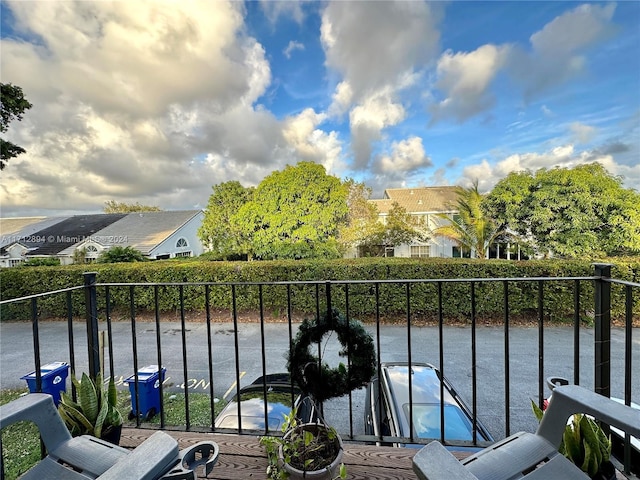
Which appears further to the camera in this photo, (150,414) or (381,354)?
(381,354)

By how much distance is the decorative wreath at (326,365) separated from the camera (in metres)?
1.24

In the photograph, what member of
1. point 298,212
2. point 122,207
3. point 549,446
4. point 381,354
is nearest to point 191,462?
point 549,446

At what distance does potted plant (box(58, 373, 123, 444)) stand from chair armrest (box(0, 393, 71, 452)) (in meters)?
0.23

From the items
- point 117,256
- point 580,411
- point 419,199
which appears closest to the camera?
point 580,411

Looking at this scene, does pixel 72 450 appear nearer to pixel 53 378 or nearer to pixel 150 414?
pixel 150 414

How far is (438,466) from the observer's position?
65cm

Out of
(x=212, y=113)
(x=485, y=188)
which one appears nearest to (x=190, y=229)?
(x=212, y=113)

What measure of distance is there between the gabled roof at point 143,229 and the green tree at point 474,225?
41.1ft

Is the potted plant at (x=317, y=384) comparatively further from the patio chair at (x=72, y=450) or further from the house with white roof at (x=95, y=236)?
the house with white roof at (x=95, y=236)

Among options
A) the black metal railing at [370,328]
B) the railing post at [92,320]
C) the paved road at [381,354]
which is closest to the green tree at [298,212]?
the black metal railing at [370,328]

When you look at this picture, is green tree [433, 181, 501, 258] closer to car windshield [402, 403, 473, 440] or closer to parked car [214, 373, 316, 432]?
car windshield [402, 403, 473, 440]

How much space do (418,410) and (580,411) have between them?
4.51ft

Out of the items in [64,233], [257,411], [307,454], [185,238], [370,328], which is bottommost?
[370,328]

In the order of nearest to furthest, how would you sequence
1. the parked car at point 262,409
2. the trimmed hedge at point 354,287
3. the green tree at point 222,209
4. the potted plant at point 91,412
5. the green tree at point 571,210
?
the potted plant at point 91,412 < the parked car at point 262,409 < the trimmed hedge at point 354,287 < the green tree at point 571,210 < the green tree at point 222,209
